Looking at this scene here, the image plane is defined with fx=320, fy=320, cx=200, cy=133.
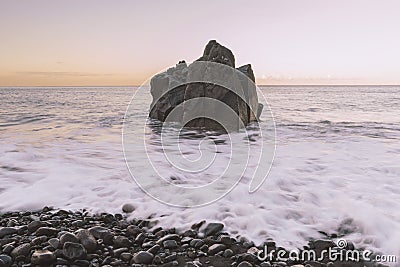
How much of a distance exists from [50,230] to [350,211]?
3614mm

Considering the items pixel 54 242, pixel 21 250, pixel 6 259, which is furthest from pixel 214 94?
pixel 6 259

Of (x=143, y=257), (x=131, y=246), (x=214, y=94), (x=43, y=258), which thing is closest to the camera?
(x=43, y=258)

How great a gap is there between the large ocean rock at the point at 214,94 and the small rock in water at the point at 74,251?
29.5 feet

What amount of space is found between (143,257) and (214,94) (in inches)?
366

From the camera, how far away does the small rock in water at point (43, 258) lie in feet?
9.25

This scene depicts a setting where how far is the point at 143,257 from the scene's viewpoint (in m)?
2.95

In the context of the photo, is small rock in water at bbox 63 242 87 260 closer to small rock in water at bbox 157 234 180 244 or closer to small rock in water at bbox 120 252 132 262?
small rock in water at bbox 120 252 132 262

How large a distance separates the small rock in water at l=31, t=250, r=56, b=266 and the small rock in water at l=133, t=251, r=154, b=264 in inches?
28.5

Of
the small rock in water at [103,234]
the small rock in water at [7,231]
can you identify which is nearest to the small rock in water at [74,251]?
the small rock in water at [103,234]

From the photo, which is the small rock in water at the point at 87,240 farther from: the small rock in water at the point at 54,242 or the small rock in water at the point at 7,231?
the small rock in water at the point at 7,231

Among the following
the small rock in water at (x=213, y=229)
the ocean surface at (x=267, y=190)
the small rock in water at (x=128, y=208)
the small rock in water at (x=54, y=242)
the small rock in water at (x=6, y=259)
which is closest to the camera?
the small rock in water at (x=6, y=259)

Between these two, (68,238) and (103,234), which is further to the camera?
(103,234)

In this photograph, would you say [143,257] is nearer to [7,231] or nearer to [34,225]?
[34,225]

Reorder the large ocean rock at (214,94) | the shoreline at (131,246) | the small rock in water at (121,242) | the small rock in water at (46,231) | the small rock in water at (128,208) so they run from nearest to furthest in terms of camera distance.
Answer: the shoreline at (131,246)
the small rock in water at (121,242)
the small rock in water at (46,231)
the small rock in water at (128,208)
the large ocean rock at (214,94)
